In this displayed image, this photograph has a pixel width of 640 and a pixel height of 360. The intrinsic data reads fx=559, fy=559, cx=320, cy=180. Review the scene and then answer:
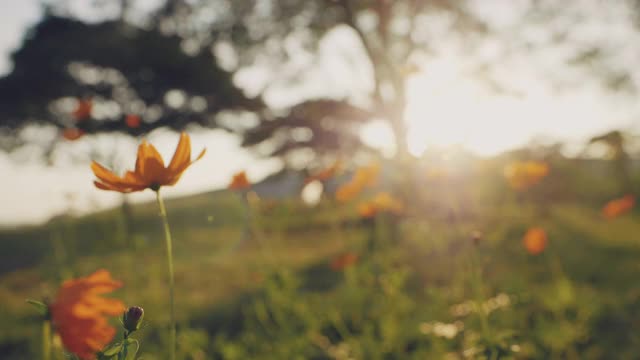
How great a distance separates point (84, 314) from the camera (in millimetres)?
1103

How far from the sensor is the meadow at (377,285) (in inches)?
118

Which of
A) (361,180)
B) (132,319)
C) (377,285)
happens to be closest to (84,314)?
(132,319)

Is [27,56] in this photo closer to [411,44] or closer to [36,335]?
[411,44]

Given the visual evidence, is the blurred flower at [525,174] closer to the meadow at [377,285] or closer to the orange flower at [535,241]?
the orange flower at [535,241]

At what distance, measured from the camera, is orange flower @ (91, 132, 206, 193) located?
1.35m

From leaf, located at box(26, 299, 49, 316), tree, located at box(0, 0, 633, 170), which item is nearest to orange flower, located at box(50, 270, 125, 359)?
leaf, located at box(26, 299, 49, 316)

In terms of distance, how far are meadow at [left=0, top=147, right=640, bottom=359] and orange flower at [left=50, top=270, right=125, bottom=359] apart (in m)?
0.12

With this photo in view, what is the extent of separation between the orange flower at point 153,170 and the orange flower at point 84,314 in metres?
0.26

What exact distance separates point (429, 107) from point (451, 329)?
15.3 meters

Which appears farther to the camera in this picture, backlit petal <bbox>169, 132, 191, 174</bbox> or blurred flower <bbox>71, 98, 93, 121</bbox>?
blurred flower <bbox>71, 98, 93, 121</bbox>

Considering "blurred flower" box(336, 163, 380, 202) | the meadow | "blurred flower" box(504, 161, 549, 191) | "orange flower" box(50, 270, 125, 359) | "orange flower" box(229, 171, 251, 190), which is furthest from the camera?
"blurred flower" box(504, 161, 549, 191)

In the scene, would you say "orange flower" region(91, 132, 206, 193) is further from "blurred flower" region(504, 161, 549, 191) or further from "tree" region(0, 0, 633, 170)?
"tree" region(0, 0, 633, 170)

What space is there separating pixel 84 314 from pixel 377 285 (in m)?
3.00

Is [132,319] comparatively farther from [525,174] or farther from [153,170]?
[525,174]
